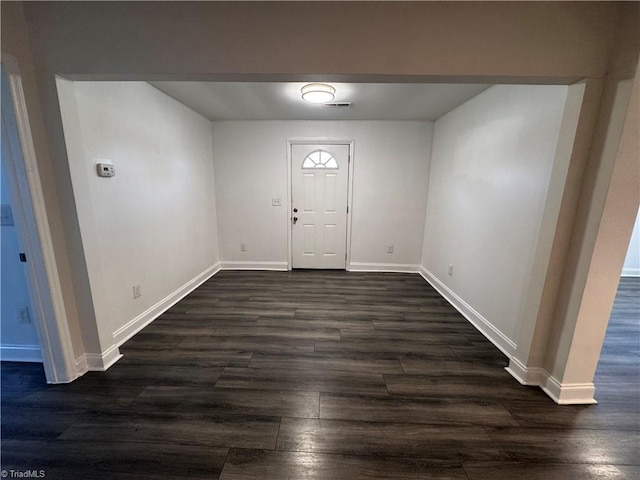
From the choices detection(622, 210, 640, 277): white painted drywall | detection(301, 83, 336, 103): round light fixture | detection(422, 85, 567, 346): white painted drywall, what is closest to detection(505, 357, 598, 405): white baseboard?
detection(422, 85, 567, 346): white painted drywall

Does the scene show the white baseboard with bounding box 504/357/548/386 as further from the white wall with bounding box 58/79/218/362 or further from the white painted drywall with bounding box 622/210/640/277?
the white painted drywall with bounding box 622/210/640/277

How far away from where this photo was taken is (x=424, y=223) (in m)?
4.00

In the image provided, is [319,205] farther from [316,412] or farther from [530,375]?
[530,375]

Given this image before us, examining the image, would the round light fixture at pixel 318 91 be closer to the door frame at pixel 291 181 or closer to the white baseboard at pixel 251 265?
the door frame at pixel 291 181

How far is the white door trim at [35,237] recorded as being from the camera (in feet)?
4.66

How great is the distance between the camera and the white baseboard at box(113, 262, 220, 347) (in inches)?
85.4

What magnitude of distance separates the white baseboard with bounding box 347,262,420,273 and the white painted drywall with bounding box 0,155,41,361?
3.55 metres

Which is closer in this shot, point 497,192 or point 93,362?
point 93,362

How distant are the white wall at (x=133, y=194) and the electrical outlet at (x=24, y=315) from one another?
0.49 m

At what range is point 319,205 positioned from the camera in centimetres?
408

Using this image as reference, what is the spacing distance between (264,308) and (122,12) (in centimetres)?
256

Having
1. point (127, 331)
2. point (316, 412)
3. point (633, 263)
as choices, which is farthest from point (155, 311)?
point (633, 263)

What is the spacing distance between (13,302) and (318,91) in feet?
9.77

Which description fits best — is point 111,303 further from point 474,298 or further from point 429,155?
point 429,155
